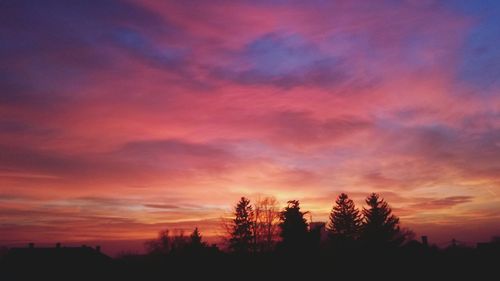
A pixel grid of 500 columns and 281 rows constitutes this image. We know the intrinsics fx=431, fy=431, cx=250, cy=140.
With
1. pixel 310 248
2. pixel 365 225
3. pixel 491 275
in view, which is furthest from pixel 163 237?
pixel 491 275

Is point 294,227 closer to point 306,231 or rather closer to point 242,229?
point 306,231

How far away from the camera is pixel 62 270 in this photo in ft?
189

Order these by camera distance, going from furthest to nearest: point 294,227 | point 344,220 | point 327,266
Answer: point 344,220 → point 294,227 → point 327,266

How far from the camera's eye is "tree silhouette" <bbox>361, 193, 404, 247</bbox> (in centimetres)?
5431

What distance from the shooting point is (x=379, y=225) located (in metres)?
54.8

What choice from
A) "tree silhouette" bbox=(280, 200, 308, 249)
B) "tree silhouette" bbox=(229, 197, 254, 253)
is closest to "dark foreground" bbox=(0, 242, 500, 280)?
"tree silhouette" bbox=(280, 200, 308, 249)

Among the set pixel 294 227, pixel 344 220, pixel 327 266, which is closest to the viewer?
pixel 327 266

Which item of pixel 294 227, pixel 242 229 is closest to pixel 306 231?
pixel 294 227

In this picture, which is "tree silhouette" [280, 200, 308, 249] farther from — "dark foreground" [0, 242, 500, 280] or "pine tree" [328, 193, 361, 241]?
"pine tree" [328, 193, 361, 241]

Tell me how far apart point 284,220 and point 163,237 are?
100.0 m

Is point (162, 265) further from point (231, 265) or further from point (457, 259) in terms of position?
point (457, 259)

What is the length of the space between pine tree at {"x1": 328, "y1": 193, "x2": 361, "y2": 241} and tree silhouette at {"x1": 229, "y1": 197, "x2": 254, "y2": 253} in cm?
1321

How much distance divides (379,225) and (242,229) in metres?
24.2

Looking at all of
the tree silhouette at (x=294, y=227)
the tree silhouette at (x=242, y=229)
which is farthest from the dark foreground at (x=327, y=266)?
the tree silhouette at (x=242, y=229)
